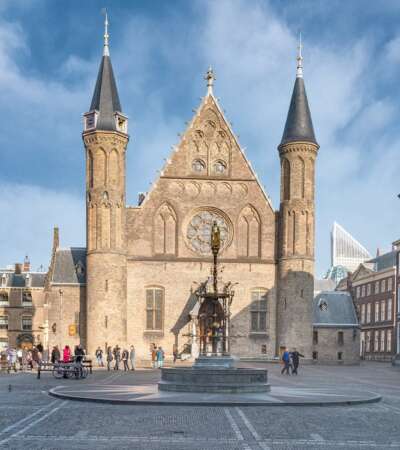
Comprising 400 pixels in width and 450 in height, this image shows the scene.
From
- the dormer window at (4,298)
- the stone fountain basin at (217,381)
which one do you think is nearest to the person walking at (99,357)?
the stone fountain basin at (217,381)

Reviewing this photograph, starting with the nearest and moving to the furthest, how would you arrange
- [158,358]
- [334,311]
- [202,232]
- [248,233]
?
[158,358] < [202,232] < [248,233] < [334,311]

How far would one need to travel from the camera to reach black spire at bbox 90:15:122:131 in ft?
160

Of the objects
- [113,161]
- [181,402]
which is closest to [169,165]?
[113,161]

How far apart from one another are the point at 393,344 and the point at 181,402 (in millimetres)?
55348

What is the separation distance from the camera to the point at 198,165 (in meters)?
50.3

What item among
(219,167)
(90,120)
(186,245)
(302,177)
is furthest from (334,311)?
(90,120)

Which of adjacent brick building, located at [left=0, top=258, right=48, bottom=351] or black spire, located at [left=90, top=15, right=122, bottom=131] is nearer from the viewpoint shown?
black spire, located at [left=90, top=15, right=122, bottom=131]

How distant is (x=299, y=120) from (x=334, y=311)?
16184mm

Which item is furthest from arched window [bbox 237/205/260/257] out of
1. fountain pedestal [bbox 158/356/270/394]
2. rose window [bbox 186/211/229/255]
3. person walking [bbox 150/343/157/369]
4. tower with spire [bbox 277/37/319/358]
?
fountain pedestal [bbox 158/356/270/394]

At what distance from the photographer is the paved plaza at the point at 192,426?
488 inches

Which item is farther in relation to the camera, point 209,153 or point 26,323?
point 26,323

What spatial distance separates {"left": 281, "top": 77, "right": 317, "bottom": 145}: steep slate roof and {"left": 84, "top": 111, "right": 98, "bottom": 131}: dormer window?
1393cm

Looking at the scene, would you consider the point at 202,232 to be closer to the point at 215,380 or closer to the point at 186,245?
the point at 186,245

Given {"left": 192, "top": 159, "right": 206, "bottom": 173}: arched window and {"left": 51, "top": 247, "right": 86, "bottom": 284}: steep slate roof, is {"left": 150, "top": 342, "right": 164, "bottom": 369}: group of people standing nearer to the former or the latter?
{"left": 51, "top": 247, "right": 86, "bottom": 284}: steep slate roof
